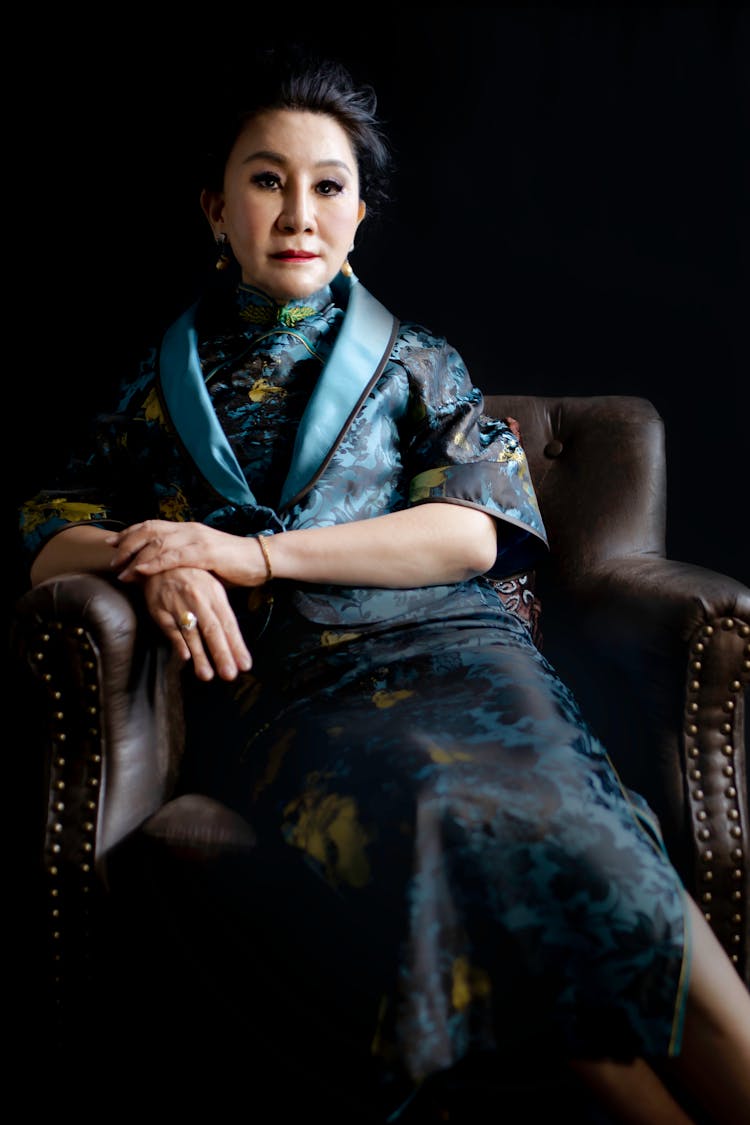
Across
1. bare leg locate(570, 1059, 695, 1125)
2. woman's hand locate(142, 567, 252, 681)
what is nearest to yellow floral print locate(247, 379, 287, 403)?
woman's hand locate(142, 567, 252, 681)

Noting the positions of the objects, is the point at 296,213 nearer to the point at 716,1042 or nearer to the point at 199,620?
the point at 199,620

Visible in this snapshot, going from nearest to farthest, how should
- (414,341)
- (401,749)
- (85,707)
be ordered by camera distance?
1. (401,749)
2. (85,707)
3. (414,341)

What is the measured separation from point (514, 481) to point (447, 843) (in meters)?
0.60

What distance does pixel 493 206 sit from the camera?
2088 mm

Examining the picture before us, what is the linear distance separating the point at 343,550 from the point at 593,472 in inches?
25.8

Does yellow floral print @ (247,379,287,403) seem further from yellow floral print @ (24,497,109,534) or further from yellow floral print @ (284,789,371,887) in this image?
yellow floral print @ (284,789,371,887)

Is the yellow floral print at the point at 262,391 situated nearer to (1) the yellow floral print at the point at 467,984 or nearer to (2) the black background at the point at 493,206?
(2) the black background at the point at 493,206

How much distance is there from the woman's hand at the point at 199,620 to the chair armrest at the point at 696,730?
560 mm

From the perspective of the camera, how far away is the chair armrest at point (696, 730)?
1.30 meters

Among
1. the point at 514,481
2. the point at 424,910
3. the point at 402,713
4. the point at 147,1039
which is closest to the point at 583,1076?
the point at 424,910

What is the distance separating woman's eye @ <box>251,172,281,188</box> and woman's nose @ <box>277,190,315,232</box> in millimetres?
24

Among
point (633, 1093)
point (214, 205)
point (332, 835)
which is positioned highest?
point (214, 205)

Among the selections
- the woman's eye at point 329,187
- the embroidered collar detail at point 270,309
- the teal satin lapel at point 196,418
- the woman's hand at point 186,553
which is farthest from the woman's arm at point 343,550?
the woman's eye at point 329,187

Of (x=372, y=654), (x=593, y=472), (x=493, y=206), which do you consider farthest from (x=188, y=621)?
(x=493, y=206)
